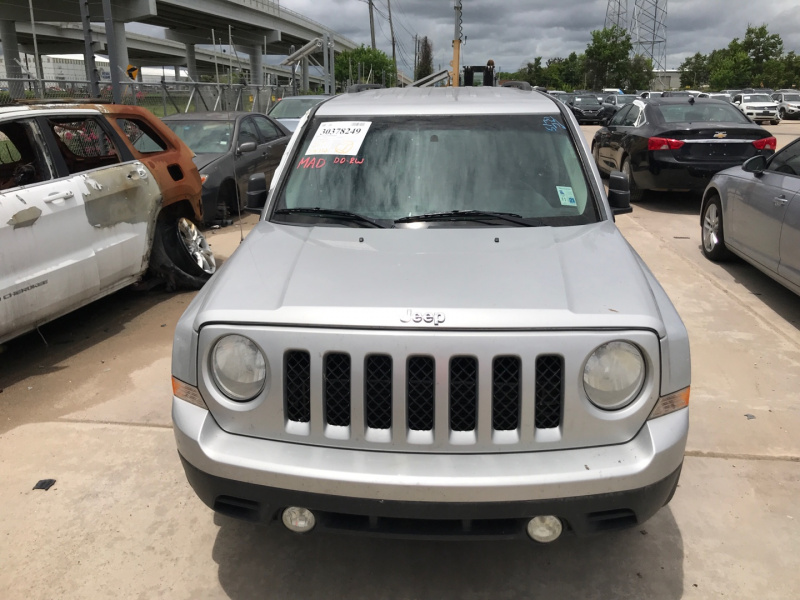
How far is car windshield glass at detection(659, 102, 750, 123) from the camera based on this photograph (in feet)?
35.7

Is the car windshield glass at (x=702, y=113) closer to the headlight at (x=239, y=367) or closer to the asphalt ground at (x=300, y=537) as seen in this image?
the asphalt ground at (x=300, y=537)

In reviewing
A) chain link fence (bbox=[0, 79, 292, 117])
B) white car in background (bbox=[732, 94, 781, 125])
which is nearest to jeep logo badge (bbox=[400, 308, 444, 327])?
chain link fence (bbox=[0, 79, 292, 117])

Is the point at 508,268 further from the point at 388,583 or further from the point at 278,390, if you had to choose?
the point at 388,583

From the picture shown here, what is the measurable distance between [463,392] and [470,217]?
120 centimetres

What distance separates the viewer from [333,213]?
11.1ft

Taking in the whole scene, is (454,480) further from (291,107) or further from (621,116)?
(291,107)

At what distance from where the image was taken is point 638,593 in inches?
108

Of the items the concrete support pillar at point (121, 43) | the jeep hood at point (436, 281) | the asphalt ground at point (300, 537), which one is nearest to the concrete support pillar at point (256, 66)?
the concrete support pillar at point (121, 43)

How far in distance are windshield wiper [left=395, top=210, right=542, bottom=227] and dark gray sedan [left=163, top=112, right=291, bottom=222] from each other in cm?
629

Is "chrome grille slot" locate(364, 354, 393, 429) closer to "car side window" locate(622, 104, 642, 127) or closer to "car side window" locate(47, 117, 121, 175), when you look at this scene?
"car side window" locate(47, 117, 121, 175)

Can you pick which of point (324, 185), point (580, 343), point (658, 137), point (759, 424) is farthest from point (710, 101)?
point (580, 343)

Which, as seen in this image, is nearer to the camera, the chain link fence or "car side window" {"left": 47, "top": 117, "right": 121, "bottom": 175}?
"car side window" {"left": 47, "top": 117, "right": 121, "bottom": 175}

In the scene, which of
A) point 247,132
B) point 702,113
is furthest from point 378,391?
point 702,113

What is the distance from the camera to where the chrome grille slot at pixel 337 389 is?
7.79 feet
